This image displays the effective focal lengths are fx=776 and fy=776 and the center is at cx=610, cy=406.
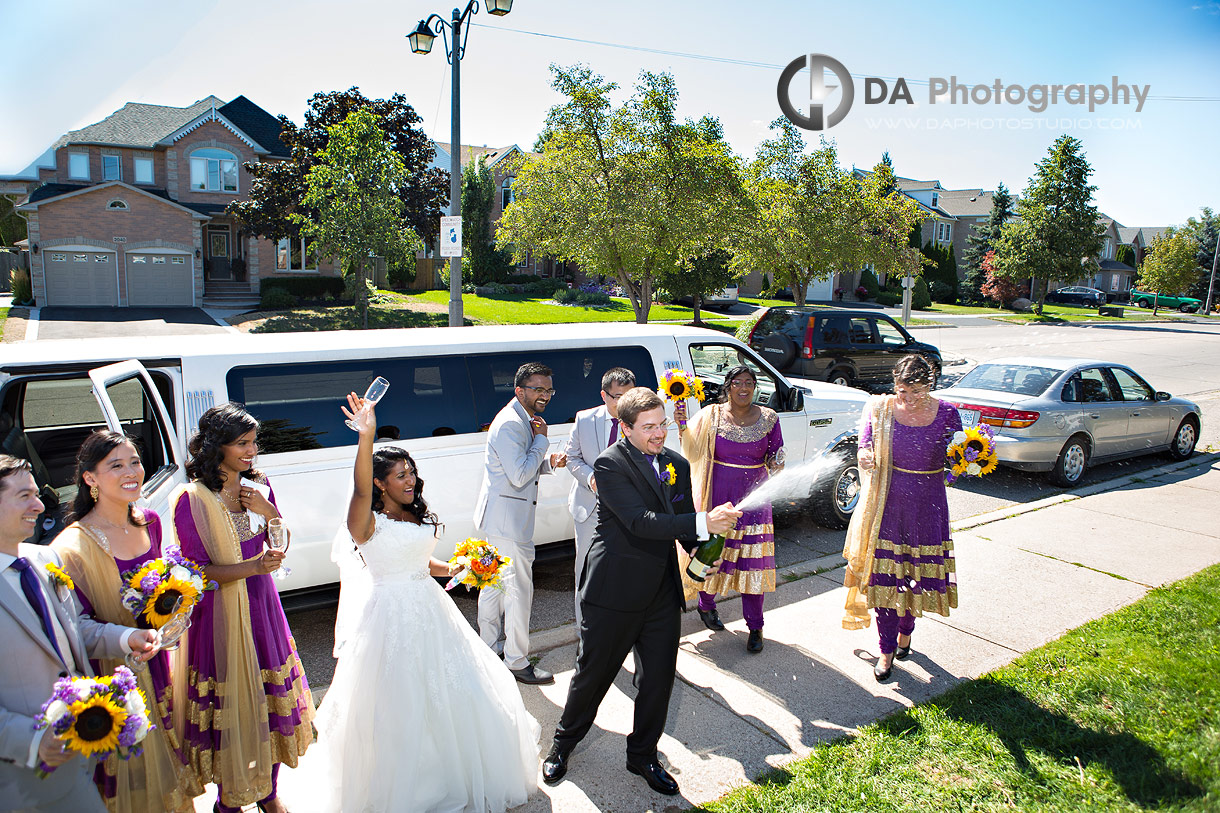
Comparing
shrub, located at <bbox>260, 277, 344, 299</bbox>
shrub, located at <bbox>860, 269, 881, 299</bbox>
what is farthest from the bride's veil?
shrub, located at <bbox>860, 269, 881, 299</bbox>

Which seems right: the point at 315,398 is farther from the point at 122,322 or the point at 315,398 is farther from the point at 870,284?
the point at 870,284

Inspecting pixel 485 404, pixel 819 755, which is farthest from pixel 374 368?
pixel 819 755

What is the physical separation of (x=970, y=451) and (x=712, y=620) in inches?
89.7

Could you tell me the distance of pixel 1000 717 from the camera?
4.67m

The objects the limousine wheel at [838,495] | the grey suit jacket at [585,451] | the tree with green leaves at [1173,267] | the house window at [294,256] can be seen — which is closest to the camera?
the grey suit jacket at [585,451]

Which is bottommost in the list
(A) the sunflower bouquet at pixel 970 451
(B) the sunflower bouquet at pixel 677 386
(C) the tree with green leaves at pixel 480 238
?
(A) the sunflower bouquet at pixel 970 451

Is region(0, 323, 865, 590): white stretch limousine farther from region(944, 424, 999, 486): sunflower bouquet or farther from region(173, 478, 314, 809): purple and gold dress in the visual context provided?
region(944, 424, 999, 486): sunflower bouquet

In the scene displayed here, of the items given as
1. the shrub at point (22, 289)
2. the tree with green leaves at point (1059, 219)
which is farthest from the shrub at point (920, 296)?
the shrub at point (22, 289)

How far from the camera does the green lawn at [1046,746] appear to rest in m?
3.89

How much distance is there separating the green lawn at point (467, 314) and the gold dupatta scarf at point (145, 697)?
20.6m

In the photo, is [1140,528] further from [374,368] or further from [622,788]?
[374,368]

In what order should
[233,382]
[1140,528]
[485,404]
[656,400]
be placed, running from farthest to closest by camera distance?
[1140,528] < [485,404] < [233,382] < [656,400]

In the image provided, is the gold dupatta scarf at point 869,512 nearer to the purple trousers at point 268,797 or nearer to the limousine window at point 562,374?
the limousine window at point 562,374

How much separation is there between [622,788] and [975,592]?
4.24m
